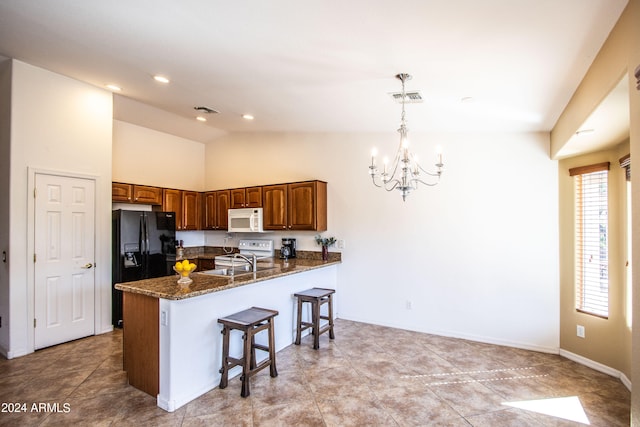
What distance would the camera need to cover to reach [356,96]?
10.8 feet

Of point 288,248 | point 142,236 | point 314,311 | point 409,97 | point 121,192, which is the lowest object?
point 314,311

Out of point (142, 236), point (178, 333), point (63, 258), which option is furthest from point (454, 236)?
point (63, 258)

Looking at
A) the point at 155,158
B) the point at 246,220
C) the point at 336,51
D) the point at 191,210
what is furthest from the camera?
the point at 191,210

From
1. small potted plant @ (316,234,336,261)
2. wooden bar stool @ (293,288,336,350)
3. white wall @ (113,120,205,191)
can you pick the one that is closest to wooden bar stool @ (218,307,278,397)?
wooden bar stool @ (293,288,336,350)

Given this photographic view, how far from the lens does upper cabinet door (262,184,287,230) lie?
514 centimetres

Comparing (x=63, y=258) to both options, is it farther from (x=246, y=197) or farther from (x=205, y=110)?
(x=246, y=197)

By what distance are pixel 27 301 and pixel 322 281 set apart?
342 cm

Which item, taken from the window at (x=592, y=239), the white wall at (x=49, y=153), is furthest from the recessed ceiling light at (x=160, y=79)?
the window at (x=592, y=239)

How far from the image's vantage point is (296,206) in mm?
4988

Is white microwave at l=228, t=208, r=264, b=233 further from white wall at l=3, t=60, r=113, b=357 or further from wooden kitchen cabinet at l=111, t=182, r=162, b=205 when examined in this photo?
white wall at l=3, t=60, r=113, b=357

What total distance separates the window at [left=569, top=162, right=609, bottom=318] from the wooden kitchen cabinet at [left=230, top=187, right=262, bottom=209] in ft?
14.1

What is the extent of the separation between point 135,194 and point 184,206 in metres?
0.94

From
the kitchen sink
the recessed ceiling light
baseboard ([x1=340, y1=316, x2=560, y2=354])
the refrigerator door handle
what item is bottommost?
baseboard ([x1=340, y1=316, x2=560, y2=354])

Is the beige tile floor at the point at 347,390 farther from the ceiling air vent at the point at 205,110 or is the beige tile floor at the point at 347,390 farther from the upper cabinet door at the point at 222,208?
the ceiling air vent at the point at 205,110
